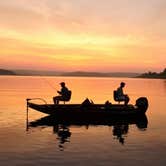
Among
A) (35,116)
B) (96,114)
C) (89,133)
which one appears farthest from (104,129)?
(35,116)

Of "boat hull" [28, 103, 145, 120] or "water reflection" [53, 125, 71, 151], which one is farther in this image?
"boat hull" [28, 103, 145, 120]

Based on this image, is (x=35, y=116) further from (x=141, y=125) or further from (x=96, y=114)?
(x=141, y=125)

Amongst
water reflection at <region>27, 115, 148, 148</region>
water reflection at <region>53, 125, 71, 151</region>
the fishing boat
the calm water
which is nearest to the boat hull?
the fishing boat

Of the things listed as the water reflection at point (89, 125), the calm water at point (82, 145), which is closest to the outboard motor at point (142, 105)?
the water reflection at point (89, 125)

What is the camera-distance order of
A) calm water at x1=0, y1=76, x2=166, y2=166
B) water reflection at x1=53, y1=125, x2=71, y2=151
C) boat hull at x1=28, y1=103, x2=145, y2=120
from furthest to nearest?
boat hull at x1=28, y1=103, x2=145, y2=120 → water reflection at x1=53, y1=125, x2=71, y2=151 → calm water at x1=0, y1=76, x2=166, y2=166

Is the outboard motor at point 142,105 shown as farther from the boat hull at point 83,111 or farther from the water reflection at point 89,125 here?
the boat hull at point 83,111

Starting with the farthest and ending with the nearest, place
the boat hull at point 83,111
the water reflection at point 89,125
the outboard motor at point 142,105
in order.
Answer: the outboard motor at point 142,105
the boat hull at point 83,111
the water reflection at point 89,125

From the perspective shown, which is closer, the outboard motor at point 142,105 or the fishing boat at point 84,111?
the fishing boat at point 84,111

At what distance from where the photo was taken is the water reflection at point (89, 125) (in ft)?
67.0

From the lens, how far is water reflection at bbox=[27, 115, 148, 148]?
67.0 feet

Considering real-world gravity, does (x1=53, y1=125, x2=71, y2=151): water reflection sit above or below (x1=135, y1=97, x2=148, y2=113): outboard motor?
below

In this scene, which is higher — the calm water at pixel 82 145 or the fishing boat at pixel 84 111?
the fishing boat at pixel 84 111

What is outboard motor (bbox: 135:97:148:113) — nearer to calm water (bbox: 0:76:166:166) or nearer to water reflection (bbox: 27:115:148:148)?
water reflection (bbox: 27:115:148:148)

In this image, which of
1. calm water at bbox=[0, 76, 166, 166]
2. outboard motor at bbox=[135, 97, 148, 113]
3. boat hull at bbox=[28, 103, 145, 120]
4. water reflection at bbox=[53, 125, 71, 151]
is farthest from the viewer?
outboard motor at bbox=[135, 97, 148, 113]
